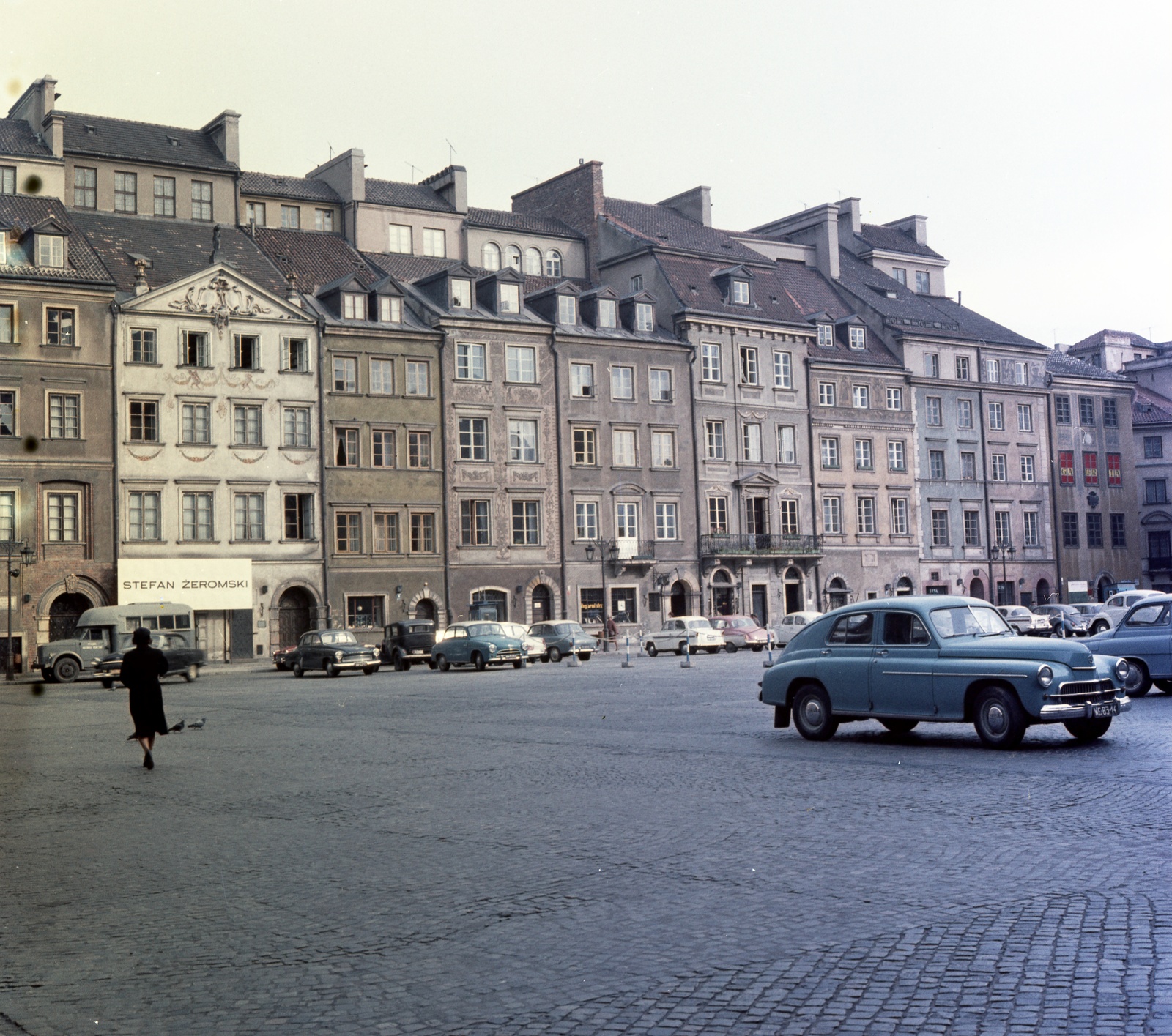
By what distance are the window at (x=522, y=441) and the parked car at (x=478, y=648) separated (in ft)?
54.6

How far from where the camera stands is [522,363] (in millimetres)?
63844

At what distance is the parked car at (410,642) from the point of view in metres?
49.8

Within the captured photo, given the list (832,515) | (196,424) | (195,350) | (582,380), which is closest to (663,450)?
(582,380)

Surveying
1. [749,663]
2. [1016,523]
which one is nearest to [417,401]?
[749,663]

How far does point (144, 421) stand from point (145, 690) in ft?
127

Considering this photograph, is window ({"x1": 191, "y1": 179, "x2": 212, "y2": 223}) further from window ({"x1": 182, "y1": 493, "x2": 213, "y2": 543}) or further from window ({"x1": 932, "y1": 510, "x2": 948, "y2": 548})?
window ({"x1": 932, "y1": 510, "x2": 948, "y2": 548})

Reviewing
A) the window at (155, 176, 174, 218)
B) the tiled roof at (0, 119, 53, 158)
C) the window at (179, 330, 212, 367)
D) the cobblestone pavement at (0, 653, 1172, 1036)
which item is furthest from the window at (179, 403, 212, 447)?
the cobblestone pavement at (0, 653, 1172, 1036)

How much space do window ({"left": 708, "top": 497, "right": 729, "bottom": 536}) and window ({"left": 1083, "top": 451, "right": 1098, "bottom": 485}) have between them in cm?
2786

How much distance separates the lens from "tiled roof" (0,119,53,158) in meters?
56.2

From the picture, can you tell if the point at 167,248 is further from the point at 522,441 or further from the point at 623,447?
the point at 623,447

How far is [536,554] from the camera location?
63.1 metres

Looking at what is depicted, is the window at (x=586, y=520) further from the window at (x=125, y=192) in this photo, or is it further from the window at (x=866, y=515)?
the window at (x=125, y=192)

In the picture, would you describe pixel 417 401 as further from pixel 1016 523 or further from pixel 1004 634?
pixel 1004 634

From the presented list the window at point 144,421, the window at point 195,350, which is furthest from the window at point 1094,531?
the window at point 144,421
